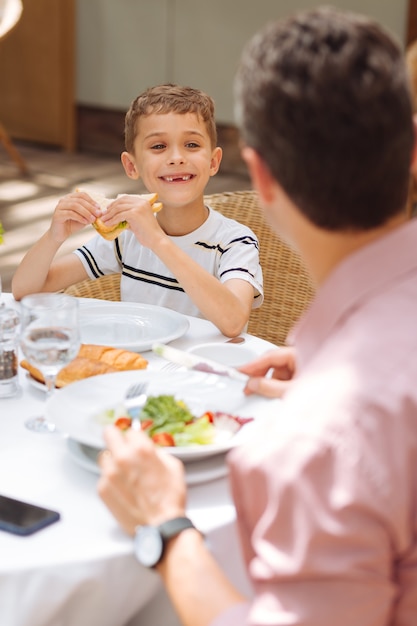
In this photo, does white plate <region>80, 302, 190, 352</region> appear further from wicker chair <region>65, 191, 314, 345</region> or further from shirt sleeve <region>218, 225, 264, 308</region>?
wicker chair <region>65, 191, 314, 345</region>

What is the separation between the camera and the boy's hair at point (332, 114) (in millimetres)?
882

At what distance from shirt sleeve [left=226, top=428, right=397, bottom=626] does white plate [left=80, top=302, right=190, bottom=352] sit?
87 centimetres

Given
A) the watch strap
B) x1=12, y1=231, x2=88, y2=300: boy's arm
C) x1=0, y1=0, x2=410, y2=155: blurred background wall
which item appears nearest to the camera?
the watch strap

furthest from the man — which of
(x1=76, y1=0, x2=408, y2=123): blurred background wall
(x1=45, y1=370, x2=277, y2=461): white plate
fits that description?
(x1=76, y1=0, x2=408, y2=123): blurred background wall

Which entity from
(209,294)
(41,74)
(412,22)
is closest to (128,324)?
(209,294)

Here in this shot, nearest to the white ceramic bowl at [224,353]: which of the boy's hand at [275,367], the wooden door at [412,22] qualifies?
the boy's hand at [275,367]

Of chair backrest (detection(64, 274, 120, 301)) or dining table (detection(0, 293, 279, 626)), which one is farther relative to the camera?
chair backrest (detection(64, 274, 120, 301))

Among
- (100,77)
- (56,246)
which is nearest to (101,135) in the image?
(100,77)

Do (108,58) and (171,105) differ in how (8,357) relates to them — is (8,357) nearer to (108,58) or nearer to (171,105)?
(171,105)

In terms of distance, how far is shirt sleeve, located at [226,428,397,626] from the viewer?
2.76 feet

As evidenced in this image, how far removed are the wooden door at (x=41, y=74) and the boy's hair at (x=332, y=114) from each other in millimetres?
6343

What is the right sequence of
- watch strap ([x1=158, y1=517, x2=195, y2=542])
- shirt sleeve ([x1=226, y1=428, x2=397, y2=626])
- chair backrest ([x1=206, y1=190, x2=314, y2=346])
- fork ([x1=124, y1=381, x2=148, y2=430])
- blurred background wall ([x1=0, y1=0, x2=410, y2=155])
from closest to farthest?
shirt sleeve ([x1=226, y1=428, x2=397, y2=626]), watch strap ([x1=158, y1=517, x2=195, y2=542]), fork ([x1=124, y1=381, x2=148, y2=430]), chair backrest ([x1=206, y1=190, x2=314, y2=346]), blurred background wall ([x1=0, y1=0, x2=410, y2=155])

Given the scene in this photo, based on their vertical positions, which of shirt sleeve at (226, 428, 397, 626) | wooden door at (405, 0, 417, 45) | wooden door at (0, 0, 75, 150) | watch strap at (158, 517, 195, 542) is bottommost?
wooden door at (0, 0, 75, 150)

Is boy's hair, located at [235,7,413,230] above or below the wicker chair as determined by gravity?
above
